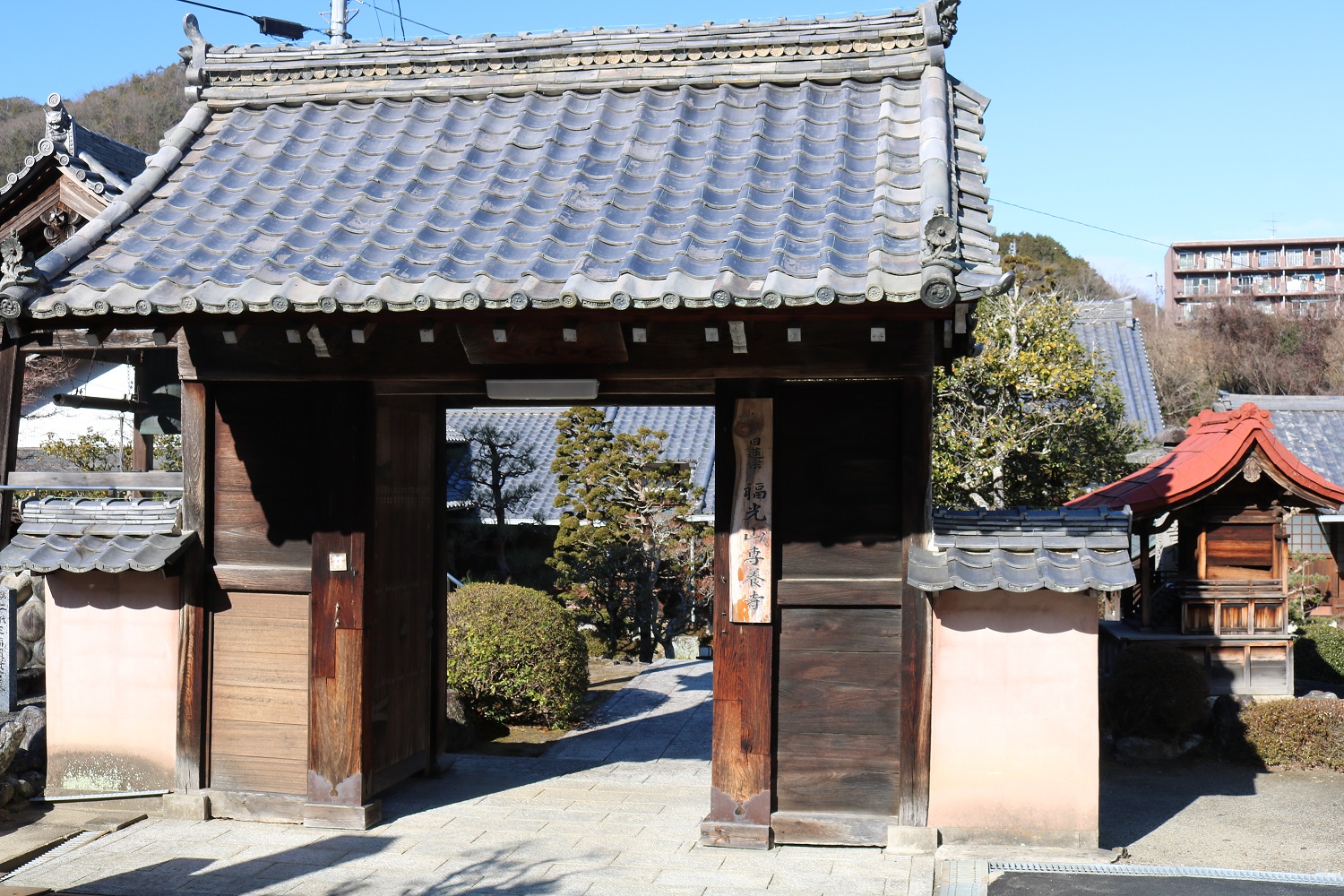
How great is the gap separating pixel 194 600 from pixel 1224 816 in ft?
25.0

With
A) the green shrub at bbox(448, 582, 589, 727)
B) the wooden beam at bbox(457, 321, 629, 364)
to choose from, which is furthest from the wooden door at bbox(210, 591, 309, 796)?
the green shrub at bbox(448, 582, 589, 727)

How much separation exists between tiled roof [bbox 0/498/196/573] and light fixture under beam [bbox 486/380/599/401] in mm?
2343

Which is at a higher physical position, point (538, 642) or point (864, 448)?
point (864, 448)

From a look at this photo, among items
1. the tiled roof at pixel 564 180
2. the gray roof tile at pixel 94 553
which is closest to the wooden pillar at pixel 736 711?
the tiled roof at pixel 564 180

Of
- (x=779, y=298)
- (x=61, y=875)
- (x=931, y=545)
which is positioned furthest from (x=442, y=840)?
(x=779, y=298)

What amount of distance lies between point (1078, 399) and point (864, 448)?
794 cm

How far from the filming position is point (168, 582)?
7602 mm

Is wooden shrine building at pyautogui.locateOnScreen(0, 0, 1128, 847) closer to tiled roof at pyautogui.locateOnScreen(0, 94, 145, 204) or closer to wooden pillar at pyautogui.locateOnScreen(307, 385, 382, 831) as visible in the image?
wooden pillar at pyautogui.locateOnScreen(307, 385, 382, 831)

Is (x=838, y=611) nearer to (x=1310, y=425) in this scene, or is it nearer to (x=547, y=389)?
(x=547, y=389)

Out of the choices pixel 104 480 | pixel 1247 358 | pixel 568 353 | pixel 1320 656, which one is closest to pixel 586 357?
pixel 568 353

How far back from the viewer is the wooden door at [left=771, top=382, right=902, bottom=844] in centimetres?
696

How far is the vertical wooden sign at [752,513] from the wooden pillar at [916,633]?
2.74ft

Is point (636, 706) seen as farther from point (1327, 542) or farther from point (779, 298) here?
point (1327, 542)

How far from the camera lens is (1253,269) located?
194 feet
